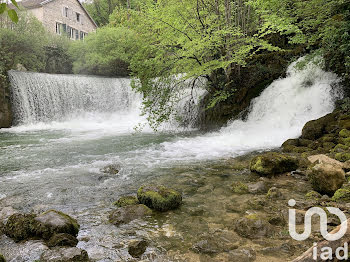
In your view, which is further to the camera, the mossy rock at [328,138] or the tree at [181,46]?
the tree at [181,46]

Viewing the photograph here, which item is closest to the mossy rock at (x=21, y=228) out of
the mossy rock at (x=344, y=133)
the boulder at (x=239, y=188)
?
the boulder at (x=239, y=188)

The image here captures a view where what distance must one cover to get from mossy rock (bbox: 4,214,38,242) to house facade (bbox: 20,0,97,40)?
2849cm

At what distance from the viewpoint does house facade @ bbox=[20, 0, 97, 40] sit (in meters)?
28.7

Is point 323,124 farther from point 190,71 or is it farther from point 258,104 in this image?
point 190,71

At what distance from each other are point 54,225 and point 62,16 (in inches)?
1320

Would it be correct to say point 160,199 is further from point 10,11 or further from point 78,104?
point 78,104

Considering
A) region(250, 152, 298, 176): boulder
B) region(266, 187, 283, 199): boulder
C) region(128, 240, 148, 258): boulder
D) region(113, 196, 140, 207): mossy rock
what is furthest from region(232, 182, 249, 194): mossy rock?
region(128, 240, 148, 258): boulder

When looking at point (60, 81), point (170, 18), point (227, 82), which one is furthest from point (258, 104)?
point (60, 81)

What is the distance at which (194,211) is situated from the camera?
14.0ft

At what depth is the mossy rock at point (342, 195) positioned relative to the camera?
4.00 meters

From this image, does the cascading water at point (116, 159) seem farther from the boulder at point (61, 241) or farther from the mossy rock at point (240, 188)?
the mossy rock at point (240, 188)

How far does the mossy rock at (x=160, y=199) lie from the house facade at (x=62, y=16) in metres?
Answer: 28.4

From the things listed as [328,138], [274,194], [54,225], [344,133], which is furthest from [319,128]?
[54,225]

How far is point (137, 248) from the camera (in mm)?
3207
